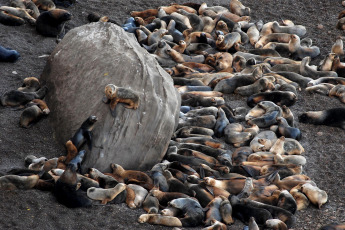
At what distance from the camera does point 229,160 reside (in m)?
7.82

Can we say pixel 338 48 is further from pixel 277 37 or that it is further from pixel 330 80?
pixel 330 80

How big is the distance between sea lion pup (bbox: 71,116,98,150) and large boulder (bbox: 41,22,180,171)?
9 cm

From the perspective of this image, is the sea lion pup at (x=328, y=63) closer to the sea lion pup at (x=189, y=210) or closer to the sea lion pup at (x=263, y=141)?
the sea lion pup at (x=263, y=141)

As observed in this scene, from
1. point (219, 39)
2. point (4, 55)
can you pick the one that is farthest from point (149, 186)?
point (219, 39)

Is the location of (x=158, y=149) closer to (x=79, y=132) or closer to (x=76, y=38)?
(x=79, y=132)

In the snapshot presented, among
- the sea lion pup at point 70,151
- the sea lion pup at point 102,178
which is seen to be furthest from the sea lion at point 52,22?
the sea lion pup at point 102,178

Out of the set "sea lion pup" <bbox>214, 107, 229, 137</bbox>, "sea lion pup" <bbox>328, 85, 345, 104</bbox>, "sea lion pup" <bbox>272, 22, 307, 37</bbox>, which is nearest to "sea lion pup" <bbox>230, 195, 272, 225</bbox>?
"sea lion pup" <bbox>214, 107, 229, 137</bbox>

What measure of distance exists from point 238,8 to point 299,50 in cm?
217

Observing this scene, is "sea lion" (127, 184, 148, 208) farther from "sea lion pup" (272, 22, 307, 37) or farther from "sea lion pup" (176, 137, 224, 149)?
"sea lion pup" (272, 22, 307, 37)

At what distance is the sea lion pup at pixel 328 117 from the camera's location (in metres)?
9.10

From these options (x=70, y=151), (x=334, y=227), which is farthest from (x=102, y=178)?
(x=334, y=227)

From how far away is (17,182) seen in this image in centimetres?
630

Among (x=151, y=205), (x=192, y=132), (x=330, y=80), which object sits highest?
(x=330, y=80)

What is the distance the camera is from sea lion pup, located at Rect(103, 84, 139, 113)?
23.7ft
